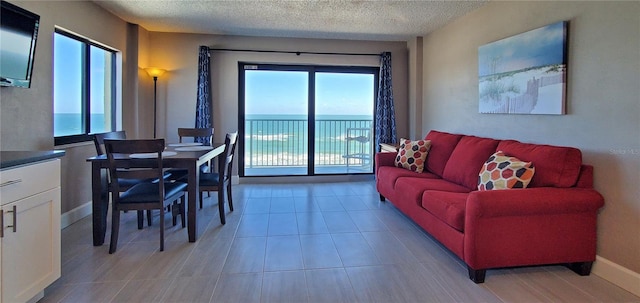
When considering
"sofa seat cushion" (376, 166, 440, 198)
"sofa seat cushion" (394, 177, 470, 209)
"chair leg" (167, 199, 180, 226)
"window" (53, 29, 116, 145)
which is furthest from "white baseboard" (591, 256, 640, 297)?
"window" (53, 29, 116, 145)

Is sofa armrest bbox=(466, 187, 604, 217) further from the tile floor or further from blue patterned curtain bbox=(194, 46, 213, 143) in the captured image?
blue patterned curtain bbox=(194, 46, 213, 143)

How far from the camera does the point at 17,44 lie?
2621 mm

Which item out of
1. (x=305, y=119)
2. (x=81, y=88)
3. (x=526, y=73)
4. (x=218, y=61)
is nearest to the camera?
(x=526, y=73)

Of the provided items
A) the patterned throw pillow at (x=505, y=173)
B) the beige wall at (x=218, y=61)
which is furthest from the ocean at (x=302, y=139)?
the patterned throw pillow at (x=505, y=173)

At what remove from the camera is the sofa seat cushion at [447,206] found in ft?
8.23

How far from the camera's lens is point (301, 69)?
19.2 ft

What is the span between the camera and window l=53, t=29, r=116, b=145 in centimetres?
351

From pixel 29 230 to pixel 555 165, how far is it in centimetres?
338

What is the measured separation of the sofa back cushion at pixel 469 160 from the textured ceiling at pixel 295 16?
5.16ft

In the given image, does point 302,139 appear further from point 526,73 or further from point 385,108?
point 526,73

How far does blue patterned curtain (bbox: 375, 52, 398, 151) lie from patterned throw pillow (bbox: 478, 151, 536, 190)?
9.31 feet

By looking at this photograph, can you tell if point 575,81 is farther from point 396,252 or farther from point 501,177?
point 396,252

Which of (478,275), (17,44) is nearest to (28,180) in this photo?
(17,44)

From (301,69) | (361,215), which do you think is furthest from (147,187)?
(301,69)
